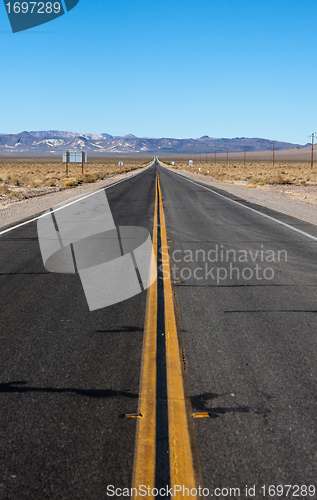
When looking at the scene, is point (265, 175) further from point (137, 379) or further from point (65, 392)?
point (65, 392)

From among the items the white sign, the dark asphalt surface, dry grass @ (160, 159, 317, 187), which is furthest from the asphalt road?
the white sign

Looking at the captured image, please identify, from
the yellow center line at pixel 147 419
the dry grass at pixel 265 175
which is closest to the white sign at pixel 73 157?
the dry grass at pixel 265 175

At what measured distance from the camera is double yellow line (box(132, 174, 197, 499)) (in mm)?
2857

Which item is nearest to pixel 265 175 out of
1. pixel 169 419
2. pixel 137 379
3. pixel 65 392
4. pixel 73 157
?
pixel 73 157

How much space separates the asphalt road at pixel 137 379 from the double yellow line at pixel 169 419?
7 cm

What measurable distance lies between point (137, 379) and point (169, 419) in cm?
66

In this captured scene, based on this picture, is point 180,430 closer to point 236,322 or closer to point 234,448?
point 234,448

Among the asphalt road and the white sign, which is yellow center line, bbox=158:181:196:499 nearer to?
the asphalt road

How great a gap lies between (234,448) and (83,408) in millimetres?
1167

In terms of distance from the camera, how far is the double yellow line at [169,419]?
9.37ft

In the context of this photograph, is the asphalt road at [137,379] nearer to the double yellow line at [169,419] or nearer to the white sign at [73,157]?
the double yellow line at [169,419]

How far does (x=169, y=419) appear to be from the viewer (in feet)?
11.3

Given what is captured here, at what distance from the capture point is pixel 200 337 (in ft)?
16.4

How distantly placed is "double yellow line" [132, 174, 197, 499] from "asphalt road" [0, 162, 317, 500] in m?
0.07
